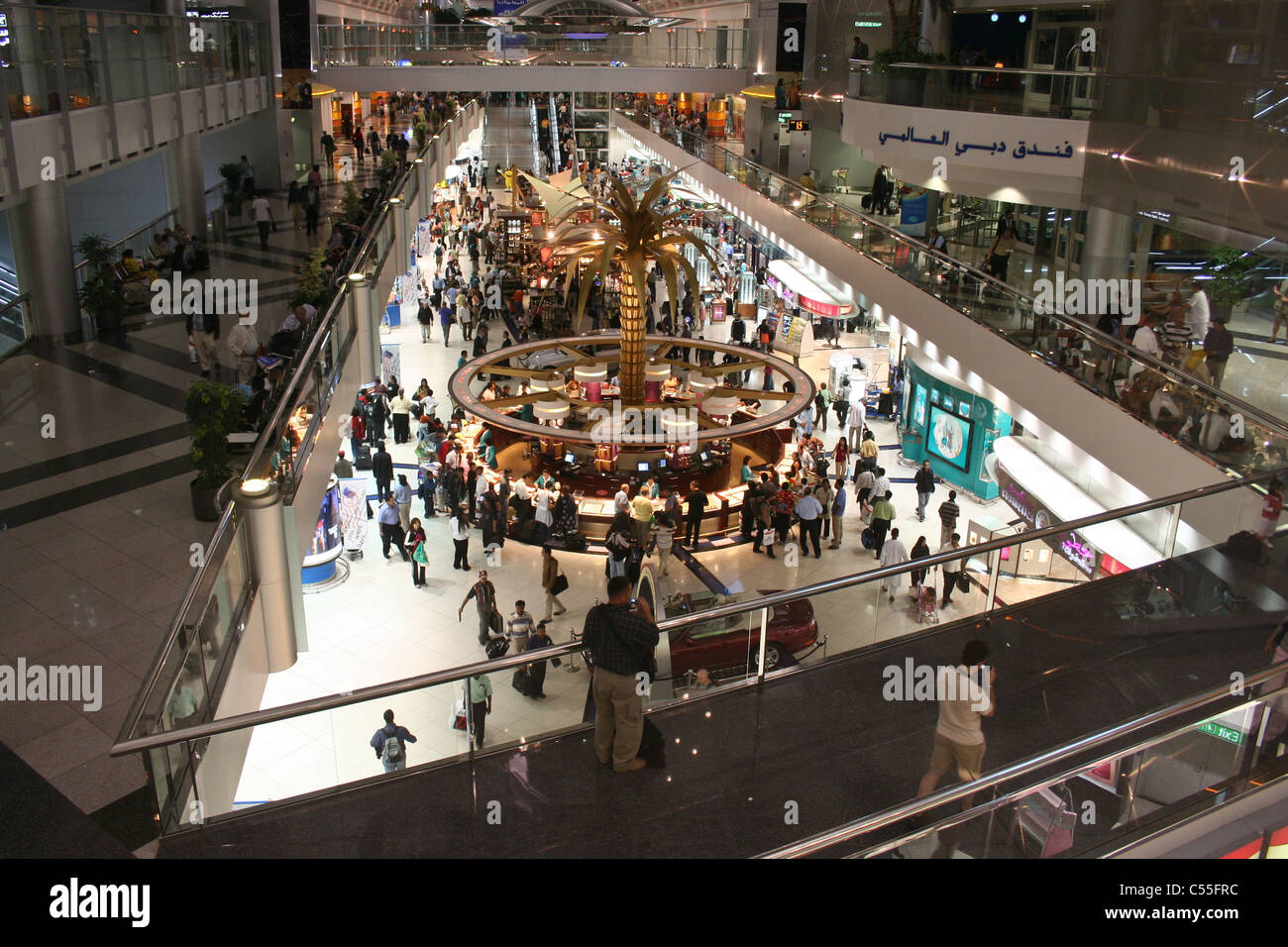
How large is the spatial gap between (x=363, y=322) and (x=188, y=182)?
10.3 metres

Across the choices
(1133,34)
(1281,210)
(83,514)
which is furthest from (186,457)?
(1133,34)

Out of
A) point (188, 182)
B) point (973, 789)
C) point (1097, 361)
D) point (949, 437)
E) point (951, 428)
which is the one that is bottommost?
point (949, 437)

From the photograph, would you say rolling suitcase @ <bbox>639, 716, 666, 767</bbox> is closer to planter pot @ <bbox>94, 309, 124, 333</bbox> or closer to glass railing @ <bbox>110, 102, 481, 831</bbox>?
glass railing @ <bbox>110, 102, 481, 831</bbox>

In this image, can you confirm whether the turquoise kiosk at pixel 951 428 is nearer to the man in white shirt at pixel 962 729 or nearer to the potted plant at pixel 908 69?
the potted plant at pixel 908 69

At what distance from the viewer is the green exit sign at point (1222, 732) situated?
16.2ft

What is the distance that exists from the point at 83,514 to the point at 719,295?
23.8 metres

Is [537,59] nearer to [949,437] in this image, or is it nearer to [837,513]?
Result: [949,437]

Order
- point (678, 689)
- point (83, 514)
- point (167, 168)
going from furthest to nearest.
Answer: point (167, 168) → point (83, 514) → point (678, 689)

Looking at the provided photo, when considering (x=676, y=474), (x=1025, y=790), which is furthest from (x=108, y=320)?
(x=1025, y=790)

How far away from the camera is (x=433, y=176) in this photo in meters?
30.8

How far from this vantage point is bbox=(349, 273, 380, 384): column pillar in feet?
51.0

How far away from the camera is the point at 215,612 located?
23.8ft

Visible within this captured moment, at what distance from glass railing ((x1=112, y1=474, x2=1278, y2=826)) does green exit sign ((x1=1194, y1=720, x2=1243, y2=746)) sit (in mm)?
1838
